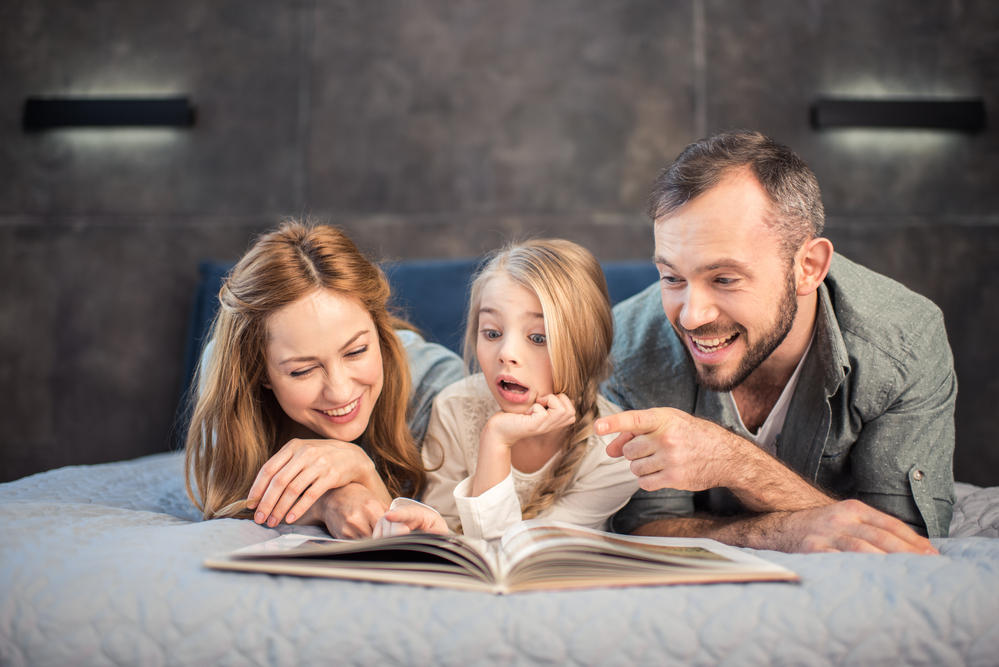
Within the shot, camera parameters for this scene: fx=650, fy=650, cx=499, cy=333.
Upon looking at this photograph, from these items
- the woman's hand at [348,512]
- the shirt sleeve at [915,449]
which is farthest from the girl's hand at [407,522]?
the shirt sleeve at [915,449]

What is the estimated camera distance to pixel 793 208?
1303 mm

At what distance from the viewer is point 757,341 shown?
52.0 inches

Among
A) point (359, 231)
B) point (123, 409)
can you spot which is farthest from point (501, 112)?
point (123, 409)

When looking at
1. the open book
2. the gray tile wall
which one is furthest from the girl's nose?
the gray tile wall

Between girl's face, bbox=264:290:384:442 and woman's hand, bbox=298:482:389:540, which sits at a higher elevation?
girl's face, bbox=264:290:384:442

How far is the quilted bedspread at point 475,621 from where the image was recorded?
800 millimetres

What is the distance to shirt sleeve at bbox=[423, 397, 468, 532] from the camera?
1.46m

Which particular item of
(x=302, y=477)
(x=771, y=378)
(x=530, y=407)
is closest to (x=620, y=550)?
(x=530, y=407)

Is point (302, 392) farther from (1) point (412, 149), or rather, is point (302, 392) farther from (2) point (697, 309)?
(1) point (412, 149)

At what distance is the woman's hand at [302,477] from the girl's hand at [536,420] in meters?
0.27

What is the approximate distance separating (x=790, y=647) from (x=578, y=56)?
7.50 feet

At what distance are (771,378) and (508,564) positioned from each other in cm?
94

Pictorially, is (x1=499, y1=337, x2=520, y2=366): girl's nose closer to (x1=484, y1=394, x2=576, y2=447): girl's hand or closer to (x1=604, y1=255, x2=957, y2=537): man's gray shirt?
(x1=484, y1=394, x2=576, y2=447): girl's hand

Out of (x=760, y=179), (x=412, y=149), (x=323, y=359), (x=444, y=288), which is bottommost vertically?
(x=323, y=359)
